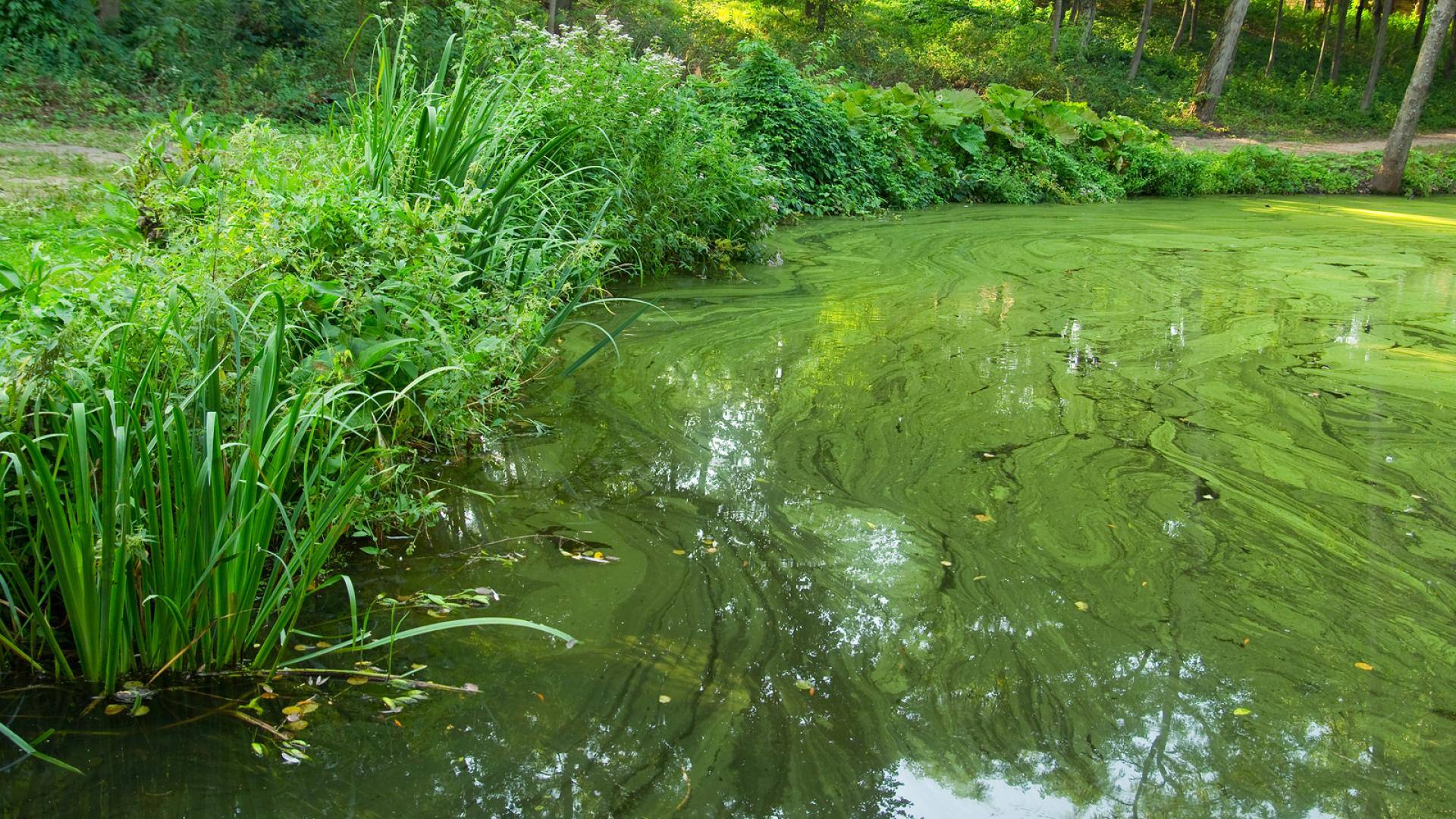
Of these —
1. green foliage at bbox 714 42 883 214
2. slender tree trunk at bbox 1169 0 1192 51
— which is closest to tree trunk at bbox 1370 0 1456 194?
green foliage at bbox 714 42 883 214

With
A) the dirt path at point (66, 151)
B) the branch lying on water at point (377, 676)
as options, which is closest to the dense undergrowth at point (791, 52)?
the dirt path at point (66, 151)

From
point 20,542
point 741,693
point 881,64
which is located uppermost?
point 881,64

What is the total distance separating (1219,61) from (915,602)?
15.9 m

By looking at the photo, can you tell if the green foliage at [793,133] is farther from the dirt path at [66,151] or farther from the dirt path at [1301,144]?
the dirt path at [1301,144]

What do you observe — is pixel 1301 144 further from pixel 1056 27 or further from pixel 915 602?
pixel 915 602

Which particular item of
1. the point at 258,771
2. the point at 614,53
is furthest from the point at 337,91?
the point at 258,771

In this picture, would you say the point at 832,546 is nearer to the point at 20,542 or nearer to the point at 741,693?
the point at 741,693

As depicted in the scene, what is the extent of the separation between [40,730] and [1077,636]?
6.08 feet

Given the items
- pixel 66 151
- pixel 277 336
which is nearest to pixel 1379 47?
pixel 66 151

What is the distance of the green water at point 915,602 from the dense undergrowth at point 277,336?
0.61 ft

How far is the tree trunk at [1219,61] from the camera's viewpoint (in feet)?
47.4

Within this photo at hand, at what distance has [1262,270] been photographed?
20.2ft

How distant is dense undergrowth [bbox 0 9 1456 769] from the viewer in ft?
5.32

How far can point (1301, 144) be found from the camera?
1551cm
